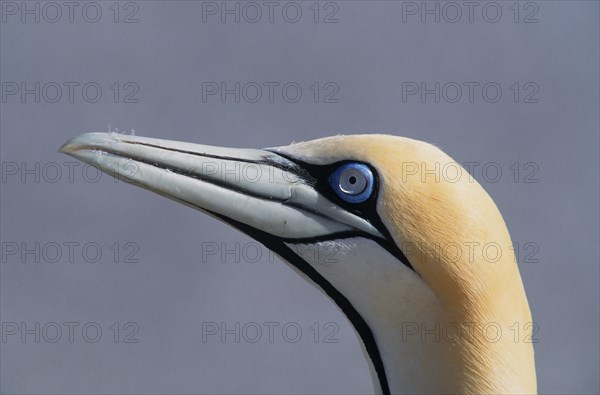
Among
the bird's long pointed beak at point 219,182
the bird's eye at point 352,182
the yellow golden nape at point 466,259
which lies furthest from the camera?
the bird's long pointed beak at point 219,182

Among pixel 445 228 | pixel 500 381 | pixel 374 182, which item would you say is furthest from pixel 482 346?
pixel 374 182

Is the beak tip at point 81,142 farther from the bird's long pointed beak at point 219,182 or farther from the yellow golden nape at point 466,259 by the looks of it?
the yellow golden nape at point 466,259

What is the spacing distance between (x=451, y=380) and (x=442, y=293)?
495mm

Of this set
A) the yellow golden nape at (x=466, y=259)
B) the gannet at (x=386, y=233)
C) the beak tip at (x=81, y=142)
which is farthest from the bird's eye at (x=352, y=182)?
the beak tip at (x=81, y=142)

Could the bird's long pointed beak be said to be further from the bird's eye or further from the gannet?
the bird's eye

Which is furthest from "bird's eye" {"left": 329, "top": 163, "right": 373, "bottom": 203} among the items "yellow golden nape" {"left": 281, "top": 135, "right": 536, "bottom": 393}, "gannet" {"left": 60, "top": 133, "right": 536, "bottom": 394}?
"yellow golden nape" {"left": 281, "top": 135, "right": 536, "bottom": 393}

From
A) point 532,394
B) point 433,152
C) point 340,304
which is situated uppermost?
point 433,152

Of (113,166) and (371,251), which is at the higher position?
(113,166)

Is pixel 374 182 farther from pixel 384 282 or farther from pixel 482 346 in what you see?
pixel 482 346

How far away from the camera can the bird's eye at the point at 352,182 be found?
22.6 feet

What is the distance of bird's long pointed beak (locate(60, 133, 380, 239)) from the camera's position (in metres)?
7.08

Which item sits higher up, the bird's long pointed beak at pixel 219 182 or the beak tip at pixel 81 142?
the beak tip at pixel 81 142

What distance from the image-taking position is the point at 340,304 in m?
7.10

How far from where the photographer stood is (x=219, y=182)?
23.5 ft
